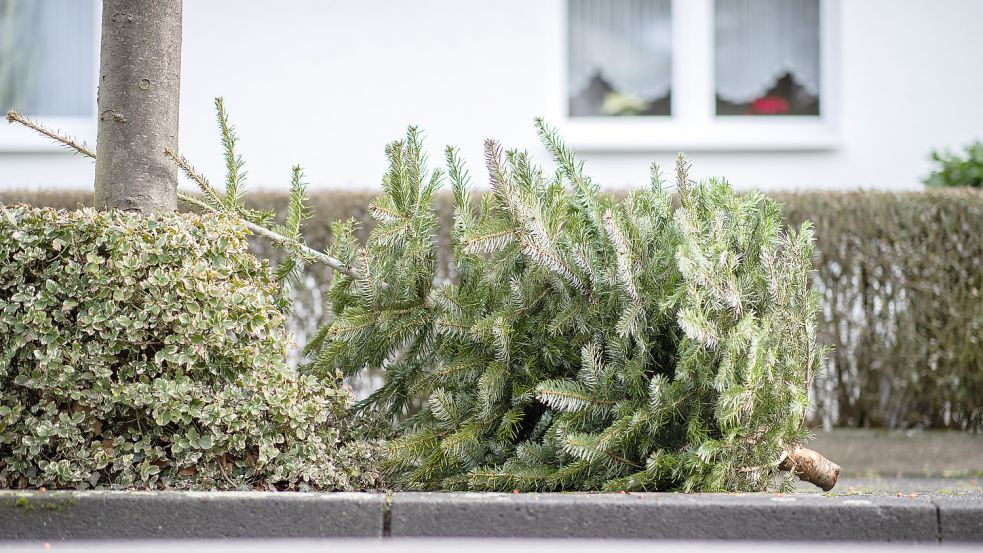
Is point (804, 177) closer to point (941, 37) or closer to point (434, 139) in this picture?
point (941, 37)

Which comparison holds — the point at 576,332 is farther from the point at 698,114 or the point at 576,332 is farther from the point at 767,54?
the point at 767,54

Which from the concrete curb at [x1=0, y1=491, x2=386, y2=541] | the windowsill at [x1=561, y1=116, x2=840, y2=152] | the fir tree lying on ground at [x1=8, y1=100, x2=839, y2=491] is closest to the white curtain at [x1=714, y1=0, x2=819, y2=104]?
the windowsill at [x1=561, y1=116, x2=840, y2=152]

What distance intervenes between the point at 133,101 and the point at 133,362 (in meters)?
0.83

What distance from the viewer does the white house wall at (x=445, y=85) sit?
6.93 meters

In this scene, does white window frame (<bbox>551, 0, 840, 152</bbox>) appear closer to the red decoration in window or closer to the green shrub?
the red decoration in window

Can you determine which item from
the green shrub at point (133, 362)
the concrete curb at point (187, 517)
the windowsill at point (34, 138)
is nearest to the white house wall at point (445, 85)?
the windowsill at point (34, 138)

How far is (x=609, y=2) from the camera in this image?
7.45 m

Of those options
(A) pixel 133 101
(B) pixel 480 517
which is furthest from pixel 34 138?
(B) pixel 480 517

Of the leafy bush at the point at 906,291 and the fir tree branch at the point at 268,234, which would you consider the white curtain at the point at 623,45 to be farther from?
the fir tree branch at the point at 268,234

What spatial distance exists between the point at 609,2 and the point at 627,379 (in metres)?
5.41

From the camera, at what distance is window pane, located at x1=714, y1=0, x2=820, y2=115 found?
7328 millimetres

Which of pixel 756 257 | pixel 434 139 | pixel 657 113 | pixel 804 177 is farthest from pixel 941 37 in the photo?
pixel 756 257

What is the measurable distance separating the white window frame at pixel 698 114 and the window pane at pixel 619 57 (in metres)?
0.16

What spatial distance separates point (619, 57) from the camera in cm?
743
